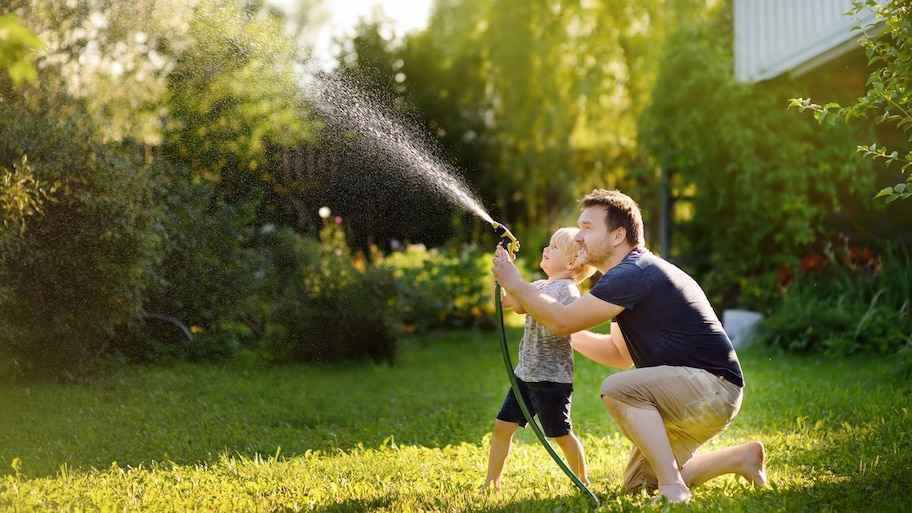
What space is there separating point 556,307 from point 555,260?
1.78 feet

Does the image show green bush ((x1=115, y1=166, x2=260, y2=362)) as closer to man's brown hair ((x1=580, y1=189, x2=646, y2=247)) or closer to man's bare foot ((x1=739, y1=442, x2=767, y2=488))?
man's brown hair ((x1=580, y1=189, x2=646, y2=247))

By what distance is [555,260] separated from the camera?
378 centimetres

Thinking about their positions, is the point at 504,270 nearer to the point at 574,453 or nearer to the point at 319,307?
the point at 574,453

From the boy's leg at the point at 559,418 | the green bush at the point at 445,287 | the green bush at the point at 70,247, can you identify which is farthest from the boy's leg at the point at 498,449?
the green bush at the point at 445,287

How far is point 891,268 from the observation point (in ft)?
25.2

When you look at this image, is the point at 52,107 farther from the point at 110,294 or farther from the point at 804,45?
the point at 804,45

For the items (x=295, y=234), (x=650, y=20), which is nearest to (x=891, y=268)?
(x=295, y=234)

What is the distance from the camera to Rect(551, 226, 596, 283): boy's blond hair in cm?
369

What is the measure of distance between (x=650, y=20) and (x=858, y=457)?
12755 mm

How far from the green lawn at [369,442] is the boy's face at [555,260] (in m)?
0.86

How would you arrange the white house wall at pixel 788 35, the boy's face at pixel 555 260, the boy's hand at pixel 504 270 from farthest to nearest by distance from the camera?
the white house wall at pixel 788 35, the boy's face at pixel 555 260, the boy's hand at pixel 504 270

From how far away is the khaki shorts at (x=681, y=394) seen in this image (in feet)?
10.6

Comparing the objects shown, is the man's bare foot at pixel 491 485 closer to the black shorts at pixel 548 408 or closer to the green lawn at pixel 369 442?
the green lawn at pixel 369 442

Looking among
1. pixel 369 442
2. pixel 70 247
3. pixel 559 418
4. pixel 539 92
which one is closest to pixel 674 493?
pixel 559 418
